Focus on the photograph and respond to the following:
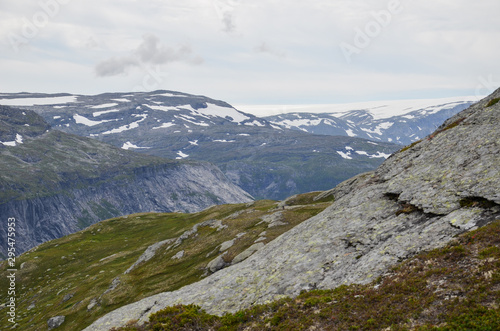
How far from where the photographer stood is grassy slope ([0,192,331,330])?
5553 centimetres

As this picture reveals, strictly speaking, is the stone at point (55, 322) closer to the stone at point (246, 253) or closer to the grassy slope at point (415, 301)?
the stone at point (246, 253)

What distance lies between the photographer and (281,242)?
115 feet

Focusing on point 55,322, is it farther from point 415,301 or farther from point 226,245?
point 415,301

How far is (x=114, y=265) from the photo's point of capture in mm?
89750

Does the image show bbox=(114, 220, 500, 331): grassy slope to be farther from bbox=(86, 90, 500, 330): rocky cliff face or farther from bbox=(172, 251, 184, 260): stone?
bbox=(172, 251, 184, 260): stone

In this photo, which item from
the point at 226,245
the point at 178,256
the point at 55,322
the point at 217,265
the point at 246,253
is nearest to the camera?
the point at 246,253

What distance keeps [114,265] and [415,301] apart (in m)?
87.5

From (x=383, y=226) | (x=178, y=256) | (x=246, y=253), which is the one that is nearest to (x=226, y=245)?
(x=246, y=253)

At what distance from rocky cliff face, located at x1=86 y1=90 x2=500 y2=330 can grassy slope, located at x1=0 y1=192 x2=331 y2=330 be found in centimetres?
1755

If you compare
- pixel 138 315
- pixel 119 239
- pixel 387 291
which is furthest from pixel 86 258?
pixel 387 291

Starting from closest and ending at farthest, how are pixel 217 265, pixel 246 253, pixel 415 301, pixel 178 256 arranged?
pixel 415 301 → pixel 246 253 → pixel 217 265 → pixel 178 256

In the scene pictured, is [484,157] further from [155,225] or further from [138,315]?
[155,225]

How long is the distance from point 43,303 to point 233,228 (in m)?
48.6

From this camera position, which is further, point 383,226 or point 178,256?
point 178,256
